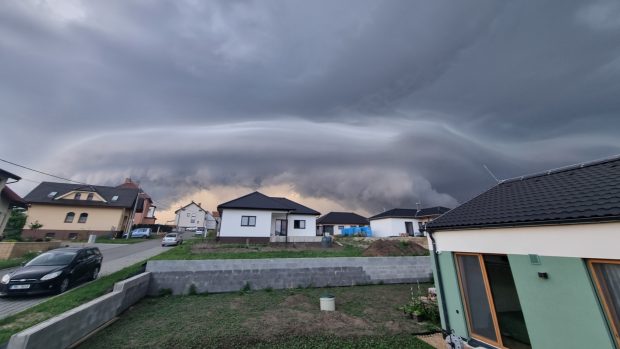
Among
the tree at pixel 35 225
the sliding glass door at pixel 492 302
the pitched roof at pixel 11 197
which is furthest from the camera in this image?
the tree at pixel 35 225

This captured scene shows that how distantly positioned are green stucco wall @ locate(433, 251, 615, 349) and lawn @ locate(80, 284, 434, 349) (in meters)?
2.61

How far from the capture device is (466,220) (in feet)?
20.5

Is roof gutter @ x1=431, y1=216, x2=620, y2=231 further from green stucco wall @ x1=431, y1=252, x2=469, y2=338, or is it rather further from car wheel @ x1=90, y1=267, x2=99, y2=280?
car wheel @ x1=90, y1=267, x2=99, y2=280

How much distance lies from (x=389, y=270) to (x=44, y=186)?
4400cm

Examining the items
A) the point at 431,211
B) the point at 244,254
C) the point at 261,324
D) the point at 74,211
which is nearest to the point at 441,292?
the point at 261,324

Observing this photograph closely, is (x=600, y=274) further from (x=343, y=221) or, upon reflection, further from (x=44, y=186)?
(x=44, y=186)

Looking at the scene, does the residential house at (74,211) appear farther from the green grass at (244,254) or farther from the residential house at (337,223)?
the residential house at (337,223)

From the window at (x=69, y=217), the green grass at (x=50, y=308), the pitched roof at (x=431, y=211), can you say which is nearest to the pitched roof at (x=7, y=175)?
the window at (x=69, y=217)

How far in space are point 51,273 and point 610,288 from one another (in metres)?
15.4

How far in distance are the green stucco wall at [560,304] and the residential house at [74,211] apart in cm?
3923

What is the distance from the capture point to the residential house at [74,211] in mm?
27453

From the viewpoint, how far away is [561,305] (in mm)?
4121

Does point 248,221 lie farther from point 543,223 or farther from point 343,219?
point 343,219

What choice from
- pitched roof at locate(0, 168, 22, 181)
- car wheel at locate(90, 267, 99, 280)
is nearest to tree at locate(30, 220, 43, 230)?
pitched roof at locate(0, 168, 22, 181)
